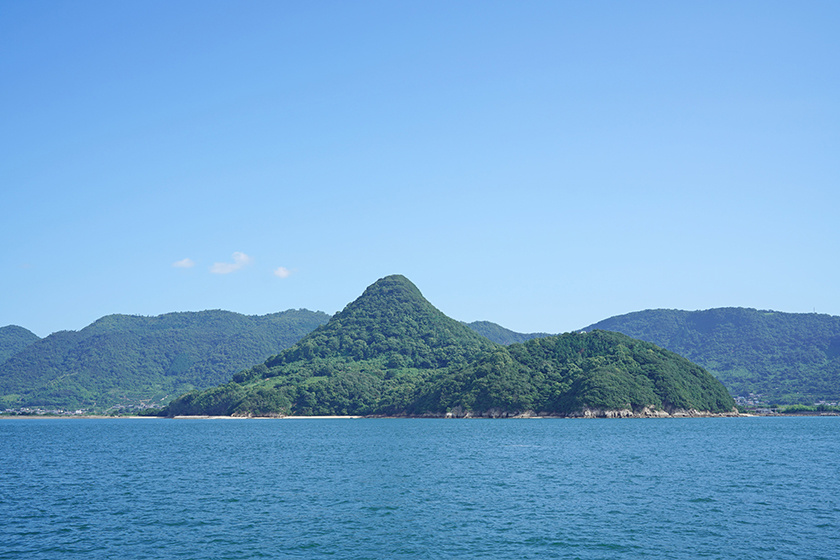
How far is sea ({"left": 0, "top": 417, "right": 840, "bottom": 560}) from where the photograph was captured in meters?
40.8

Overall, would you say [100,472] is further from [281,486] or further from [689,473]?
[689,473]

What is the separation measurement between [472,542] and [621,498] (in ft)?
68.0

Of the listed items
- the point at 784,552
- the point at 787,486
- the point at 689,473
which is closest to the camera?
the point at 784,552

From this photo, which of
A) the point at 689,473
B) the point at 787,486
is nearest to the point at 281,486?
the point at 689,473

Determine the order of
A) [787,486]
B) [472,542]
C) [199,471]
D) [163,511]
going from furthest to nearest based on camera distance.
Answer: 1. [199,471]
2. [787,486]
3. [163,511]
4. [472,542]

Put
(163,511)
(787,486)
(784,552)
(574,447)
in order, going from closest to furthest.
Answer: (784,552) → (163,511) → (787,486) → (574,447)

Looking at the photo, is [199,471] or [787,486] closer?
[787,486]

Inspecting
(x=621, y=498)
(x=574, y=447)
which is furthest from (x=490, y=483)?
(x=574, y=447)

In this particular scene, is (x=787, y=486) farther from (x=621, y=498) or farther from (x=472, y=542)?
(x=472, y=542)

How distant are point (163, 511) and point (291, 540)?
52.7 feet

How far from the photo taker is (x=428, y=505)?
5522 centimetres

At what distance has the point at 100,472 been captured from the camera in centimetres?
8038

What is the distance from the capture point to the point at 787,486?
64.0 metres

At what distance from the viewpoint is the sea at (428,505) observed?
40.8m
